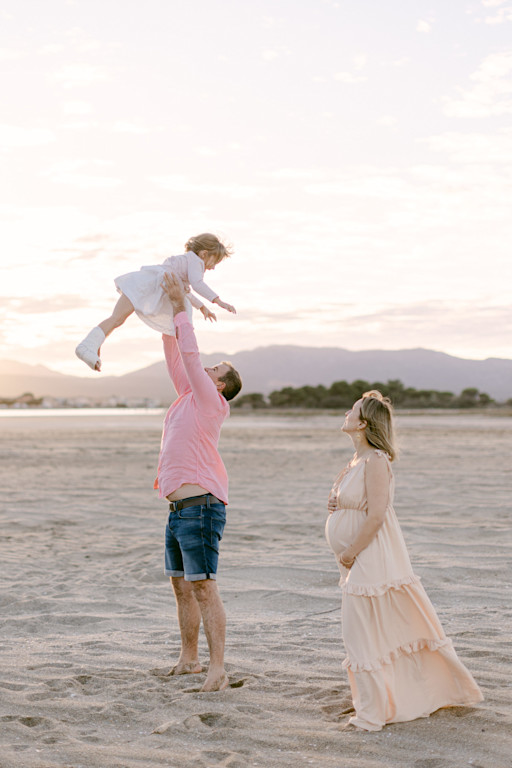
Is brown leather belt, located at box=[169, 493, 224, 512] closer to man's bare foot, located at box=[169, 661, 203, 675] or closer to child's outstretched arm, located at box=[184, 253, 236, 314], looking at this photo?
man's bare foot, located at box=[169, 661, 203, 675]

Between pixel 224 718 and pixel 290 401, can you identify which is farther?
pixel 290 401

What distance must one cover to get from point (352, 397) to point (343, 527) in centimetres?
7086

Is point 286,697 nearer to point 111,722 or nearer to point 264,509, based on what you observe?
point 111,722

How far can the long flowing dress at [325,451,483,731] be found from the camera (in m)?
4.04

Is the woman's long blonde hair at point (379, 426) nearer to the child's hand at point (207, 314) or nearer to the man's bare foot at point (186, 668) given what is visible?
the child's hand at point (207, 314)

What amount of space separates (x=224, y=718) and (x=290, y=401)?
245 ft

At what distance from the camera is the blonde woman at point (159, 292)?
4.72 meters

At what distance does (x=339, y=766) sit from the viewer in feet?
11.4

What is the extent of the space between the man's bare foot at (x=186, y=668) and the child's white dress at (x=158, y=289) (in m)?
2.06

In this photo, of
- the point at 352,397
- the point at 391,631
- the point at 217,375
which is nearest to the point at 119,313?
the point at 217,375

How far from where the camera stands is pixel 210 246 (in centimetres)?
490

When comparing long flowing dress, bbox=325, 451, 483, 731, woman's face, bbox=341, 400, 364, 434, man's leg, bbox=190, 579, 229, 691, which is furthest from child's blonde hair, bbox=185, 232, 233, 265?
man's leg, bbox=190, 579, 229, 691

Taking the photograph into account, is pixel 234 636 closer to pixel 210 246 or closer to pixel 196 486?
pixel 196 486

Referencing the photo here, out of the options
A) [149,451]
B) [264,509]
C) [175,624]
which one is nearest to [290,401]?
[149,451]
